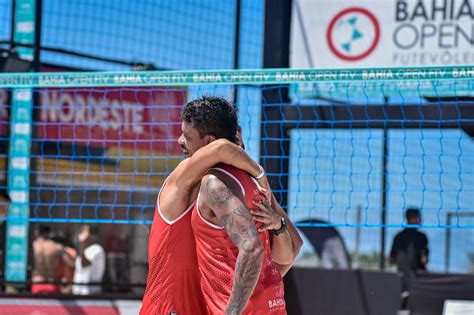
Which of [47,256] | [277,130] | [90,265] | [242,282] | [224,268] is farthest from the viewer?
[90,265]

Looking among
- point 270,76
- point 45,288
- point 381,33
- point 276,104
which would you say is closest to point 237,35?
point 381,33

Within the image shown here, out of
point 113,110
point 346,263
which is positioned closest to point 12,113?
point 113,110

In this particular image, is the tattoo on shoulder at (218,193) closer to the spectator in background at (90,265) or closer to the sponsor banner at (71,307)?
the sponsor banner at (71,307)

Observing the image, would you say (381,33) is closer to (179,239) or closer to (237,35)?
(237,35)

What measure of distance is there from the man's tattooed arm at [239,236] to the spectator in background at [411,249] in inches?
145

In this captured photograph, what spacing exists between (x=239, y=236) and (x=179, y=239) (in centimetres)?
40

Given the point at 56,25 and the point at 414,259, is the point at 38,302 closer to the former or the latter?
the point at 414,259

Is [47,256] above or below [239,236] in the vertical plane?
below

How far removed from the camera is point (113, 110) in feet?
30.1

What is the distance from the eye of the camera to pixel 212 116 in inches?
152

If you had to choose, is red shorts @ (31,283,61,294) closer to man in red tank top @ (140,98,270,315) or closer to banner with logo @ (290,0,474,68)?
banner with logo @ (290,0,474,68)

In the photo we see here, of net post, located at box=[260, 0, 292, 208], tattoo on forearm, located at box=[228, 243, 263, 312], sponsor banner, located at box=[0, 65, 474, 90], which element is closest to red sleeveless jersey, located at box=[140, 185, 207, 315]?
tattoo on forearm, located at box=[228, 243, 263, 312]

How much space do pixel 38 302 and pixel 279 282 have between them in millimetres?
3062

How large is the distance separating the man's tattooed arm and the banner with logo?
356 centimetres
